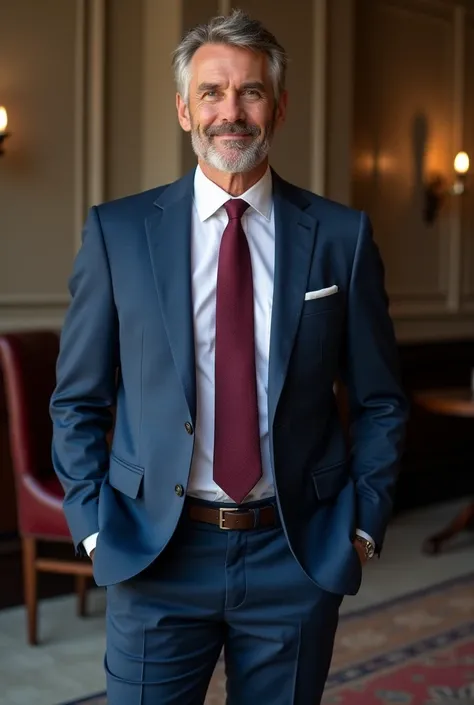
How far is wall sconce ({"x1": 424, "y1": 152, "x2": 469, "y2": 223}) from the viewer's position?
5.57 metres

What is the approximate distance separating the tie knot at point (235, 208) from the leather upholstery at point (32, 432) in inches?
76.1

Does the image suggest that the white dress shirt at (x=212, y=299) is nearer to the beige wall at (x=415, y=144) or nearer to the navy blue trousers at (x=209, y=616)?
the navy blue trousers at (x=209, y=616)

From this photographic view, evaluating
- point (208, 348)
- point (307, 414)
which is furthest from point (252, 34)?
point (307, 414)

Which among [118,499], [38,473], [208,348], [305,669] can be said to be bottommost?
[38,473]

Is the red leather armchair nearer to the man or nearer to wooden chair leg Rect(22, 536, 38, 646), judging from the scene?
wooden chair leg Rect(22, 536, 38, 646)

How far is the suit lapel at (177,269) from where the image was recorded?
154 cm

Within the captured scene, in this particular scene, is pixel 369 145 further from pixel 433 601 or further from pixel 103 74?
pixel 433 601

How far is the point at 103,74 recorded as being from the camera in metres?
4.03

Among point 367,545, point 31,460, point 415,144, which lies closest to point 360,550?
point 367,545

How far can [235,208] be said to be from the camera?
1.61 m

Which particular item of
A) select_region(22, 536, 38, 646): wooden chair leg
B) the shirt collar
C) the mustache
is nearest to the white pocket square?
the shirt collar

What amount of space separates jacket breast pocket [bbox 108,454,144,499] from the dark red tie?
0.45 feet

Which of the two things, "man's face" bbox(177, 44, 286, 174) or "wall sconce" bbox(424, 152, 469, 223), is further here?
"wall sconce" bbox(424, 152, 469, 223)

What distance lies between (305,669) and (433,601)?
2.51m
